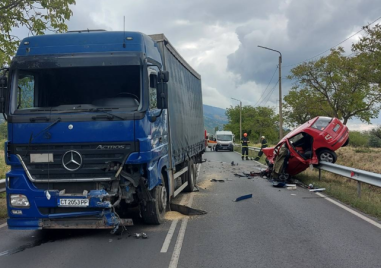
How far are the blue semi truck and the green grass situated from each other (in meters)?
4.93

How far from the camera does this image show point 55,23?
11.1 meters

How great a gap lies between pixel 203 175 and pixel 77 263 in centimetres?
1128

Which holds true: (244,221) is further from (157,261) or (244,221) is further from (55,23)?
(55,23)

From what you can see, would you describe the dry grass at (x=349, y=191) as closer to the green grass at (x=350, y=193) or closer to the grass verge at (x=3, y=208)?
the green grass at (x=350, y=193)

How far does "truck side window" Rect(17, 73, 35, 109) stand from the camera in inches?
245

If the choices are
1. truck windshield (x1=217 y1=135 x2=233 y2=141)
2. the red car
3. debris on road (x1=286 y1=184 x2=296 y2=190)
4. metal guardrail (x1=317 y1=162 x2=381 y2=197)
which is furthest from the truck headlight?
truck windshield (x1=217 y1=135 x2=233 y2=141)

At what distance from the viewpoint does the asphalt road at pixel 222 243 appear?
17.0 ft

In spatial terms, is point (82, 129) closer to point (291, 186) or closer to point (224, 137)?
point (291, 186)

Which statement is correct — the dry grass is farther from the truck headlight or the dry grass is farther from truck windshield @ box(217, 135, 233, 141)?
truck windshield @ box(217, 135, 233, 141)

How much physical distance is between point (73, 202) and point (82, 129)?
1099 mm

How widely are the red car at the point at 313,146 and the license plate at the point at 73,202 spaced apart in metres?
8.92

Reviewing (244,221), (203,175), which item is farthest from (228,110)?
(244,221)

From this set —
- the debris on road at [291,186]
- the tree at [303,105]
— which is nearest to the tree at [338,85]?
the tree at [303,105]

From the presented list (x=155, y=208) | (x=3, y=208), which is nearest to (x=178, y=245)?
(x=155, y=208)
